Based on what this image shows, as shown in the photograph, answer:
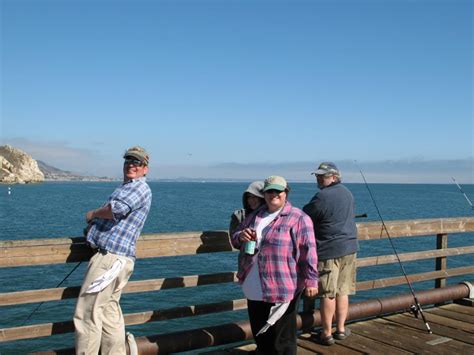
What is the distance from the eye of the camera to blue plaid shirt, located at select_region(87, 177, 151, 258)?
3652mm

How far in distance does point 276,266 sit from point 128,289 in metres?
1.31

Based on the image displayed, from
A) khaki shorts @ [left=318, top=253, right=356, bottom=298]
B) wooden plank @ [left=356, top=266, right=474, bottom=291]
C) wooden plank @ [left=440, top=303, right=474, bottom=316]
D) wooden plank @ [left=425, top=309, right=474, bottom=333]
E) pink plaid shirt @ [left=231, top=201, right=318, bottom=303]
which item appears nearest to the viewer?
pink plaid shirt @ [left=231, top=201, right=318, bottom=303]

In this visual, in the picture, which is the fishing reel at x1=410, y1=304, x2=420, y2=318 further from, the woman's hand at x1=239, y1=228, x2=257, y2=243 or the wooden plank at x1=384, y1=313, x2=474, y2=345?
the woman's hand at x1=239, y1=228, x2=257, y2=243

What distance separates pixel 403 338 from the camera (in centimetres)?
502

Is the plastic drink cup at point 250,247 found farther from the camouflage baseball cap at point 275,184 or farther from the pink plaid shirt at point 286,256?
the camouflage baseball cap at point 275,184

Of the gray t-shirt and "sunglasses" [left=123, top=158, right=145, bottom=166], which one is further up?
"sunglasses" [left=123, top=158, right=145, bottom=166]

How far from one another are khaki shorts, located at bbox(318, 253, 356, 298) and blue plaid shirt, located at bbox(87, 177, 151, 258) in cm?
184

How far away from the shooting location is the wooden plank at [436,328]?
506cm

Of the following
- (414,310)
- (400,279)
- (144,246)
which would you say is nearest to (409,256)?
(400,279)

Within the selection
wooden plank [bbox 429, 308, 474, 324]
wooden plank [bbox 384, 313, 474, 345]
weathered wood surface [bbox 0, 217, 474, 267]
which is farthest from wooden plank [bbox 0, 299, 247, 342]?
wooden plank [bbox 429, 308, 474, 324]

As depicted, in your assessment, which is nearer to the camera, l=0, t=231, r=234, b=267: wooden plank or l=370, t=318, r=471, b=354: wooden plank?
l=0, t=231, r=234, b=267: wooden plank

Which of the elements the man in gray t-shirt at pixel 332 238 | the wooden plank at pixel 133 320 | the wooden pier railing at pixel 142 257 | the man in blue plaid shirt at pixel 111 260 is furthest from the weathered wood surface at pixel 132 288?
the man in gray t-shirt at pixel 332 238

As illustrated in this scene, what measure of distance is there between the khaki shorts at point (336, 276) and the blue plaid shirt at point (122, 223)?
72.5 inches

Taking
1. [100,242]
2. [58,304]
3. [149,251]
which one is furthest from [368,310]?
[58,304]
